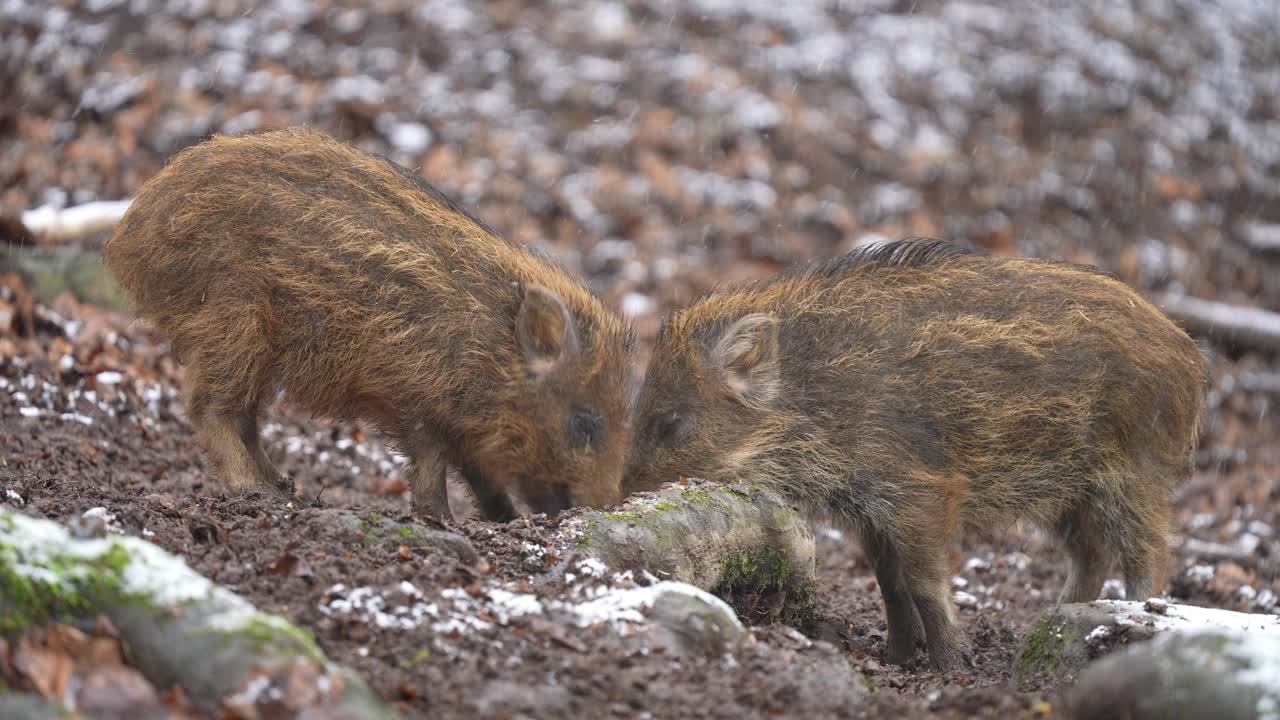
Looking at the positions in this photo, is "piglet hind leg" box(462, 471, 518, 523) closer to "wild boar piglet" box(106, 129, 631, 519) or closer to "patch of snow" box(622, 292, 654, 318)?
"wild boar piglet" box(106, 129, 631, 519)

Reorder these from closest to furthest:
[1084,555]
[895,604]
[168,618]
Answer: [168,618], [895,604], [1084,555]

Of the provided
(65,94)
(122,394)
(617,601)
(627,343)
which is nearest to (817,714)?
(617,601)

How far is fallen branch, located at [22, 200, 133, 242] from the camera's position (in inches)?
364

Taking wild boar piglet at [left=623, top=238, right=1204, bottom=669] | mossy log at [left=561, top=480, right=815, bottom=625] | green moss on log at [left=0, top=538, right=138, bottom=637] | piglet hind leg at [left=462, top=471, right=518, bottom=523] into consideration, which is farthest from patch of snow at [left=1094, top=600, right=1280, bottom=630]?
green moss on log at [left=0, top=538, right=138, bottom=637]

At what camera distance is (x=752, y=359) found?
6.39 m

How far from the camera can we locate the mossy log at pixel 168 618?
10.6ft

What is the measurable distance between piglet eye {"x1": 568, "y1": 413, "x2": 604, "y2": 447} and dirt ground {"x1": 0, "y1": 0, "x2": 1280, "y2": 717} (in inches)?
43.1

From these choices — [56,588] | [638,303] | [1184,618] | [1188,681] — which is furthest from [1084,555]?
[638,303]

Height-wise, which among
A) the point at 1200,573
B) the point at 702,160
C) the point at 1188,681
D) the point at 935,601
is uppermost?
the point at 1188,681

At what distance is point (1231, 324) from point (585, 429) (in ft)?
27.5

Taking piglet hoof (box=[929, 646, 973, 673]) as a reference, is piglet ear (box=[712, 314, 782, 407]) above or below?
above

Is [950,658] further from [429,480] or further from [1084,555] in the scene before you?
[429,480]

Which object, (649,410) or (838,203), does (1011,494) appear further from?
(838,203)

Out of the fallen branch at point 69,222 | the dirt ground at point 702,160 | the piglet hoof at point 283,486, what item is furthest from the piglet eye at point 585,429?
the fallen branch at point 69,222
